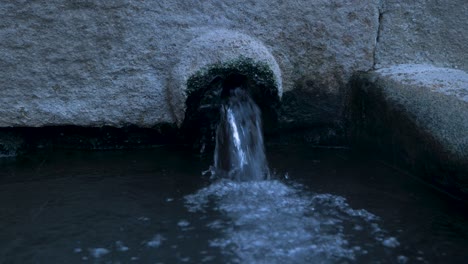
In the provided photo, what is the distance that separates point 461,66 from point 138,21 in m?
1.72

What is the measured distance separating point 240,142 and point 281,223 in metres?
0.78

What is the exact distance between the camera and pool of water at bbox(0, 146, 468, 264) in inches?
75.9

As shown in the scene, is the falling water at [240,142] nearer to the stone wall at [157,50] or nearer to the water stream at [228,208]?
the water stream at [228,208]

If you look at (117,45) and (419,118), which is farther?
(117,45)

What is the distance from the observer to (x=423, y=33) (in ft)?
10.3

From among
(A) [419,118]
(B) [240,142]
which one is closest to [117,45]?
(B) [240,142]

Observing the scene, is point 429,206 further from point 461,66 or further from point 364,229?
point 461,66

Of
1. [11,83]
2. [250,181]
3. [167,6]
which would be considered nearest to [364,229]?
[250,181]

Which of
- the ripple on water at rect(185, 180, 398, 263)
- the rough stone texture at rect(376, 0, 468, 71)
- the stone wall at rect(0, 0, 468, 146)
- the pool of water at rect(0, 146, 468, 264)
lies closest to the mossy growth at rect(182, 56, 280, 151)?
the stone wall at rect(0, 0, 468, 146)

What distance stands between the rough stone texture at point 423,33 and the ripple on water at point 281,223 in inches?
41.7

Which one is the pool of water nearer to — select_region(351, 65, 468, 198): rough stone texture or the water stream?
the water stream

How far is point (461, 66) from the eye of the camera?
316 centimetres

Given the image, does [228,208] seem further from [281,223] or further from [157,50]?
[157,50]

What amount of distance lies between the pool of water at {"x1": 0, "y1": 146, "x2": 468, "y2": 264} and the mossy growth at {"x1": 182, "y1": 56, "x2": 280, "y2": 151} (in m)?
0.15
